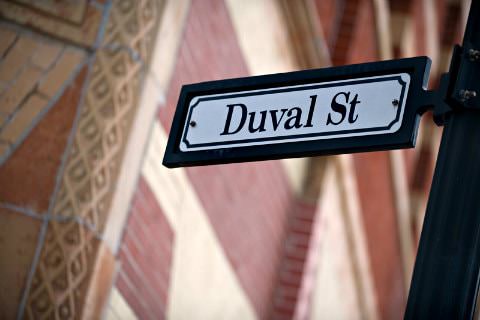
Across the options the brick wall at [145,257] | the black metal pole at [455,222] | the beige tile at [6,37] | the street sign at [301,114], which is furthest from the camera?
the brick wall at [145,257]

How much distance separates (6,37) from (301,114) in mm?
1839

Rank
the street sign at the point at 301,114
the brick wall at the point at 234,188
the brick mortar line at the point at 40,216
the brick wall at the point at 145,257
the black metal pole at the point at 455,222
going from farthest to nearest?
the brick wall at the point at 234,188 → the brick wall at the point at 145,257 → the brick mortar line at the point at 40,216 → the street sign at the point at 301,114 → the black metal pole at the point at 455,222

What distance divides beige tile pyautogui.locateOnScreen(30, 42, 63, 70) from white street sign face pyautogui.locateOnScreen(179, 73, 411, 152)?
1304mm

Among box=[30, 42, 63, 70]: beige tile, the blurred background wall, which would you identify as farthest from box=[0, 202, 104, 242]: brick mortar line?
box=[30, 42, 63, 70]: beige tile

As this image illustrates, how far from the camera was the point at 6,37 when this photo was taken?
3.79 meters

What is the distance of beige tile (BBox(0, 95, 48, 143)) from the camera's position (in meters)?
3.66

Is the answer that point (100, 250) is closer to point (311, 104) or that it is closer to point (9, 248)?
point (9, 248)

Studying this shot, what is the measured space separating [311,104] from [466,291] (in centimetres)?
74

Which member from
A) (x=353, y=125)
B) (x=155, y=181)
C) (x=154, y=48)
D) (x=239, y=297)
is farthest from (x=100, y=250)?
(x=239, y=297)

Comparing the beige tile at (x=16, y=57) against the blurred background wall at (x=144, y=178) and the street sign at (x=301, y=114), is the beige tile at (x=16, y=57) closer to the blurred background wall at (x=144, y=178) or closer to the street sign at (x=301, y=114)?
the blurred background wall at (x=144, y=178)

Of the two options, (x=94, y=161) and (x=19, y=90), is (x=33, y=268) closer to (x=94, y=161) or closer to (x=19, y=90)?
(x=94, y=161)

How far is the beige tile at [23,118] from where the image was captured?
366 centimetres

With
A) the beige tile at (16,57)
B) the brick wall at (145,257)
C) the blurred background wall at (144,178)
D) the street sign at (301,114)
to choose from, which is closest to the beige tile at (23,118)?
the blurred background wall at (144,178)

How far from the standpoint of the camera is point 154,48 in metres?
3.99
